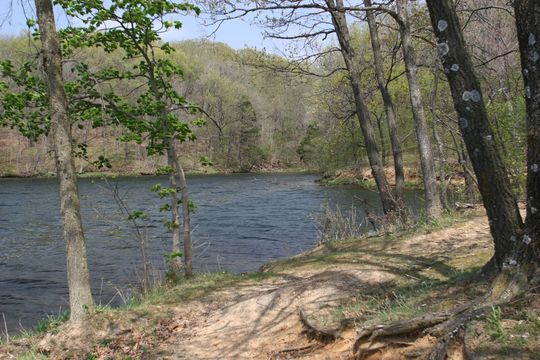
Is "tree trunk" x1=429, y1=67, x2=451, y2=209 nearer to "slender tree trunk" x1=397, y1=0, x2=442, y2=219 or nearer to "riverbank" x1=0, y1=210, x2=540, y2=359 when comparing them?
"slender tree trunk" x1=397, y1=0, x2=442, y2=219

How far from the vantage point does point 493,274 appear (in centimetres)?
492

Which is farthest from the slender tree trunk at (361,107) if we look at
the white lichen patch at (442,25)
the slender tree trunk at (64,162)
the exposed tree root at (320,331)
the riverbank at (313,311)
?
the white lichen patch at (442,25)

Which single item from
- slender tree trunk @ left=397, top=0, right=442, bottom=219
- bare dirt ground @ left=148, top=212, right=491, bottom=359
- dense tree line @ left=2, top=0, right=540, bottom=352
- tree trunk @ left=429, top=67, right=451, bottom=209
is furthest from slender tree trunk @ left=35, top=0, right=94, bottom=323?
tree trunk @ left=429, top=67, right=451, bottom=209

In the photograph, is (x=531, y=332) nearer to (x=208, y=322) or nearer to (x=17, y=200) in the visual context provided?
(x=208, y=322)

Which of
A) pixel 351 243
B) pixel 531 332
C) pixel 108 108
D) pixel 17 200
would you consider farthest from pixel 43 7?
pixel 17 200

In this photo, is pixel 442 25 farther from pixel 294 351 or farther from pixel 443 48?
pixel 294 351

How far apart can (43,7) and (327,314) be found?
18.0 ft

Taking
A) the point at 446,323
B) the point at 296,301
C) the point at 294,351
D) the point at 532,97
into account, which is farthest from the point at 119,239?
the point at 532,97

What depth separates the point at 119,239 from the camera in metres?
18.7

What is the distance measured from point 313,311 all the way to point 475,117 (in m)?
3.17

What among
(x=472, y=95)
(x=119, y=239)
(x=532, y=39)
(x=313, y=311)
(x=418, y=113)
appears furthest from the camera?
(x=119, y=239)

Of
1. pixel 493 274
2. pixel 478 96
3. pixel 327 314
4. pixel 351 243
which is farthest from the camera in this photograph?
pixel 351 243

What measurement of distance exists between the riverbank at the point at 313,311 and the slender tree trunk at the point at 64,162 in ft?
1.58

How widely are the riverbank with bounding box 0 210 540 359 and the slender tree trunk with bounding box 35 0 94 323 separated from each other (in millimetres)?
481
